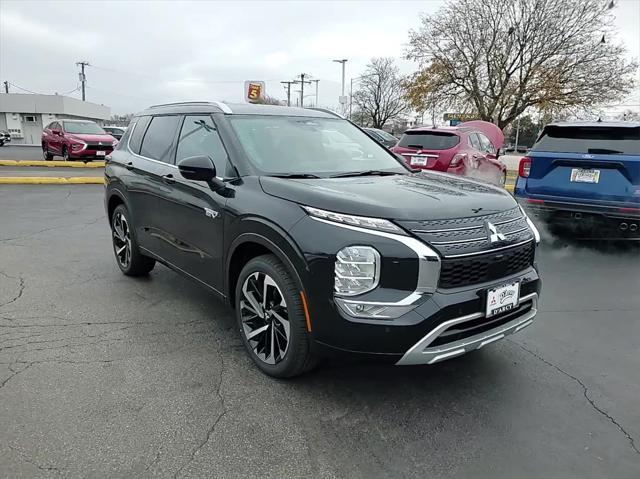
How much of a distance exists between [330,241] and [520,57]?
23.2 m

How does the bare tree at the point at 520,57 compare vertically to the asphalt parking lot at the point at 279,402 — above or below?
above

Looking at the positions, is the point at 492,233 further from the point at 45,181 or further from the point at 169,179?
the point at 45,181

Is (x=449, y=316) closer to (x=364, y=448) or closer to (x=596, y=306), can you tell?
(x=364, y=448)

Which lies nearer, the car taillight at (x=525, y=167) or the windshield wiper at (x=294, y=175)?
the windshield wiper at (x=294, y=175)

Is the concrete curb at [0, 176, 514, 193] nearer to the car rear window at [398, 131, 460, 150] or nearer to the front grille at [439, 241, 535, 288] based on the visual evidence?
the car rear window at [398, 131, 460, 150]

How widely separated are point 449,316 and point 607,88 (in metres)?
22.9

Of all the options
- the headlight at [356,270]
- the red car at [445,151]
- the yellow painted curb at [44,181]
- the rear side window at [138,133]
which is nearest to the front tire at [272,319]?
the headlight at [356,270]

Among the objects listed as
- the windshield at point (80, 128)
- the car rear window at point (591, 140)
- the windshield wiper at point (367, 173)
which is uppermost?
the windshield at point (80, 128)

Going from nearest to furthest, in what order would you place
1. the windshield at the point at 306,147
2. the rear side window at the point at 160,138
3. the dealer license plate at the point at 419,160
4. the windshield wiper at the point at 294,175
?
the windshield wiper at the point at 294,175, the windshield at the point at 306,147, the rear side window at the point at 160,138, the dealer license plate at the point at 419,160

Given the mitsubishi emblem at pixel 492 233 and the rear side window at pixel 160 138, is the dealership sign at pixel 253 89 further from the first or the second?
the mitsubishi emblem at pixel 492 233

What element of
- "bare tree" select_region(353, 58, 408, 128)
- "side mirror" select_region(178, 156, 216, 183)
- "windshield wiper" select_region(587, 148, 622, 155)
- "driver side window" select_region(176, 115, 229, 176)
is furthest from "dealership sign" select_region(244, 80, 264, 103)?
"bare tree" select_region(353, 58, 408, 128)

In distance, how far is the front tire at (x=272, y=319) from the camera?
2.88m

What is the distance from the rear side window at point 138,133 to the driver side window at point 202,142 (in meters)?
0.96

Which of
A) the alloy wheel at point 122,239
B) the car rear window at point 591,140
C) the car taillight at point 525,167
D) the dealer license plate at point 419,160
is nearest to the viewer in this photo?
the alloy wheel at point 122,239
